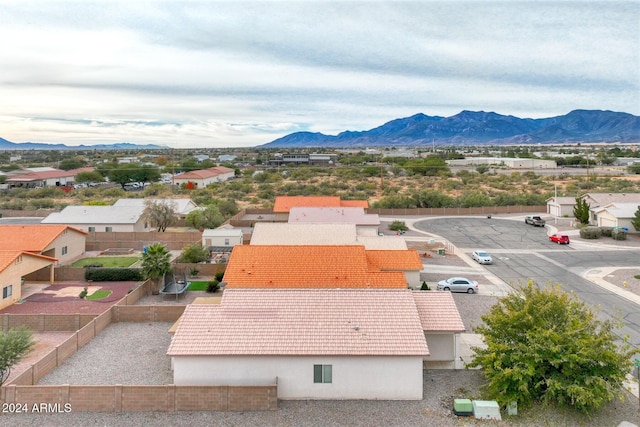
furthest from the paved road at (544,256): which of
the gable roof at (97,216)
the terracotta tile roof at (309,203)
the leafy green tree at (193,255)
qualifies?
the gable roof at (97,216)

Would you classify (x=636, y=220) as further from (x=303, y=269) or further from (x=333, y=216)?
(x=303, y=269)

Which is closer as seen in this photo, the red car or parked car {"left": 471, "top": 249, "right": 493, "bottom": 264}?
parked car {"left": 471, "top": 249, "right": 493, "bottom": 264}

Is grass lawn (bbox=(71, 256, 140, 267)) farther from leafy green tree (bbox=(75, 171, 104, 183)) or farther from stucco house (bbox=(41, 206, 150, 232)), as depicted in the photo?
leafy green tree (bbox=(75, 171, 104, 183))

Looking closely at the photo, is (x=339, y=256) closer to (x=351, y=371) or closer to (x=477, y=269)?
(x=351, y=371)

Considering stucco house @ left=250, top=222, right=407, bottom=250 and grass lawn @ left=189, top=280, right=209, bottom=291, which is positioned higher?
stucco house @ left=250, top=222, right=407, bottom=250

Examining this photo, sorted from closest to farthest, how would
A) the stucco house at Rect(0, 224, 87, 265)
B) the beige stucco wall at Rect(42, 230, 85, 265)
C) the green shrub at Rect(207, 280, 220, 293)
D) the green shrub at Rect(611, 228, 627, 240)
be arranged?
the green shrub at Rect(207, 280, 220, 293) → the stucco house at Rect(0, 224, 87, 265) → the beige stucco wall at Rect(42, 230, 85, 265) → the green shrub at Rect(611, 228, 627, 240)

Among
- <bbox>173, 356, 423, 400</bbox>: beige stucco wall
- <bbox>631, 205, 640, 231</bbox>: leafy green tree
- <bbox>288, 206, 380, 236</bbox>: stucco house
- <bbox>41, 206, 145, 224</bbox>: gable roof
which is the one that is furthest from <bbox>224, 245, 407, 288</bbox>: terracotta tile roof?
<bbox>631, 205, 640, 231</bbox>: leafy green tree

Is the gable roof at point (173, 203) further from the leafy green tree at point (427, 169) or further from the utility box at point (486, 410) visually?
the leafy green tree at point (427, 169)
